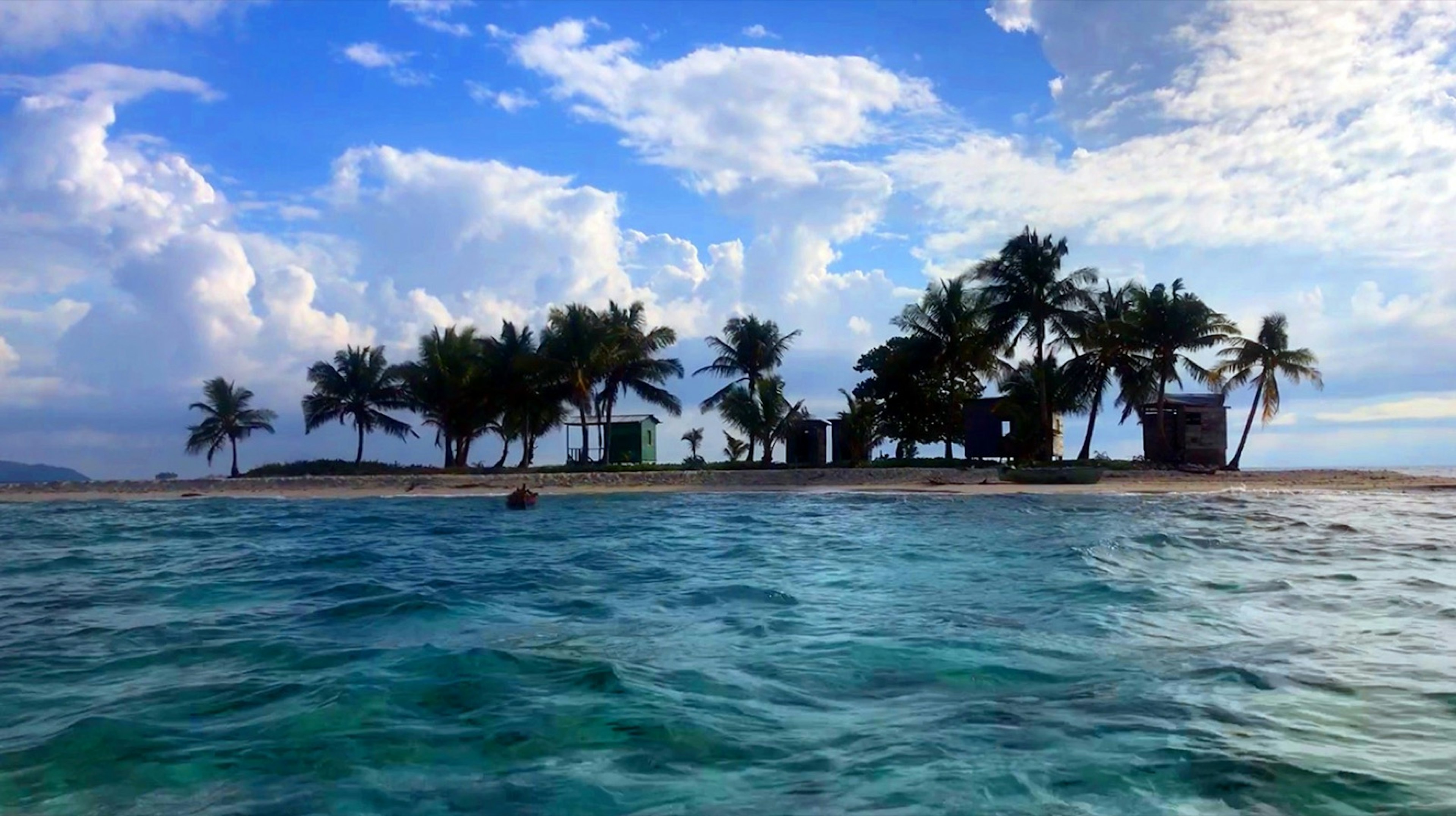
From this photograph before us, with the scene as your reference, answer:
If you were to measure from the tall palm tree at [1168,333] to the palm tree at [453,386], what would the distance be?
89.8 feet

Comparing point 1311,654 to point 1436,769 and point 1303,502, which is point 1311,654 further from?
point 1303,502

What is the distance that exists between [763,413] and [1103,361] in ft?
43.9

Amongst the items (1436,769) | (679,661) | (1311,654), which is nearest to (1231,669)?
(1311,654)

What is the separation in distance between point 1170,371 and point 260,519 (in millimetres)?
31374

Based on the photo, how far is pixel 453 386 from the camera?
46312 millimetres

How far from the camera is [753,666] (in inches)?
293

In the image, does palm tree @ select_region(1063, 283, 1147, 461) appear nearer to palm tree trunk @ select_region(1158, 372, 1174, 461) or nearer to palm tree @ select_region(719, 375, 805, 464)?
palm tree trunk @ select_region(1158, 372, 1174, 461)

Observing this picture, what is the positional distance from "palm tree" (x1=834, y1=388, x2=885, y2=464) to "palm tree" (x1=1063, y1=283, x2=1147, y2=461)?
Result: 314 inches

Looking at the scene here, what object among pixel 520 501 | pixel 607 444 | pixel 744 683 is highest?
pixel 607 444

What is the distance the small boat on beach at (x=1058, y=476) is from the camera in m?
31.2

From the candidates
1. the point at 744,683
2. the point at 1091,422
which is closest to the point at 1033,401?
the point at 1091,422

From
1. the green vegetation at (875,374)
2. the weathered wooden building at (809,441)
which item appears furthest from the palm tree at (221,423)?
the weathered wooden building at (809,441)

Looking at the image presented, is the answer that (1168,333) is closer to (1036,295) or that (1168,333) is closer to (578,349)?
(1036,295)

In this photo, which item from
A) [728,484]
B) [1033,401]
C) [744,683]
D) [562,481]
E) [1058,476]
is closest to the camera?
[744,683]
